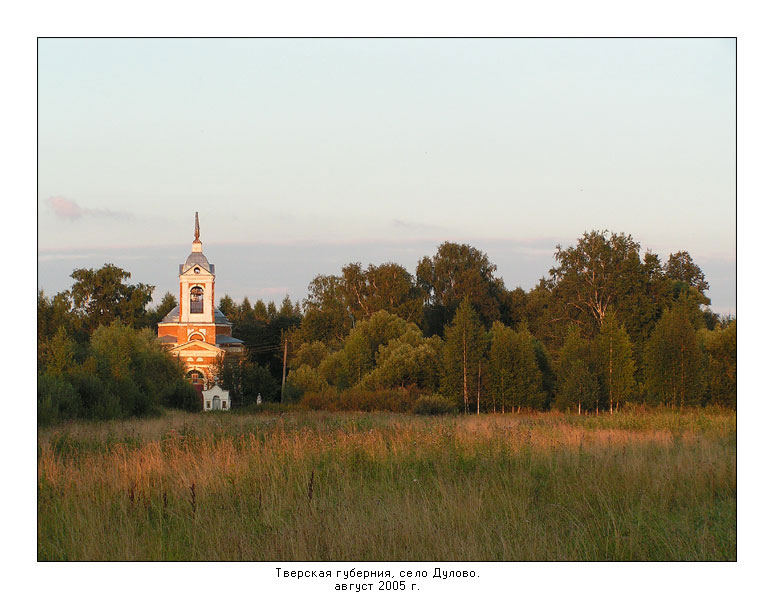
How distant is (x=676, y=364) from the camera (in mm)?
31484

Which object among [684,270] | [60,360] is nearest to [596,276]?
[684,270]

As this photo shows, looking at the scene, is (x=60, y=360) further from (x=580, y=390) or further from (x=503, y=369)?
(x=580, y=390)

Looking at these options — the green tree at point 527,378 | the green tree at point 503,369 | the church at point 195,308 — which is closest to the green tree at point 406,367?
the green tree at point 503,369

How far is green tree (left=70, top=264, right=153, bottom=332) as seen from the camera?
5905 centimetres

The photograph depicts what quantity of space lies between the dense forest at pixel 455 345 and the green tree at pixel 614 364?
0.17ft

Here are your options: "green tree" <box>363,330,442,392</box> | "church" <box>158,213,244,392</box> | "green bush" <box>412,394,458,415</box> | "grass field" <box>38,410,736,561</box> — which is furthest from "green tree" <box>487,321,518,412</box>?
"church" <box>158,213,244,392</box>

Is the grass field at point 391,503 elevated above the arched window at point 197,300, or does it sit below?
below

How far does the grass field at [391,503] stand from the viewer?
6605 mm

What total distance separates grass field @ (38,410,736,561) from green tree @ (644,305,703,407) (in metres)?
20.3

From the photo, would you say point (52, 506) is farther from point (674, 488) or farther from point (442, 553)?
point (674, 488)

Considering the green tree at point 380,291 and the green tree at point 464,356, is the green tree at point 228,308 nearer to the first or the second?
the green tree at point 380,291

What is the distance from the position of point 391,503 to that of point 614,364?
28.2m

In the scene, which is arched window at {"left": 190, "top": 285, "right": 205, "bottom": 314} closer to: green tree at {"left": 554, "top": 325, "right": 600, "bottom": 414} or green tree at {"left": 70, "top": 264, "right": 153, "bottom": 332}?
green tree at {"left": 70, "top": 264, "right": 153, "bottom": 332}

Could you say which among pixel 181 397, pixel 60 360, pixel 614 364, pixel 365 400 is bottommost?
pixel 181 397
